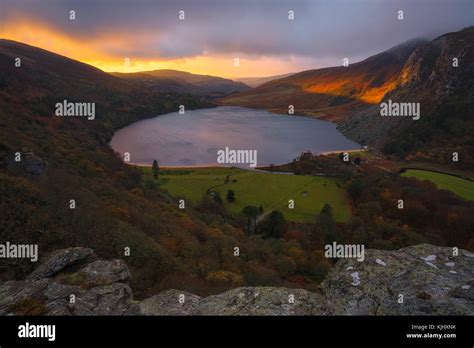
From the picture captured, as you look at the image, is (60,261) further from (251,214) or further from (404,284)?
(251,214)


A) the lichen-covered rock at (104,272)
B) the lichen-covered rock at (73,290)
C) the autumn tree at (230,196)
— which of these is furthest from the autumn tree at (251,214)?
the lichen-covered rock at (73,290)

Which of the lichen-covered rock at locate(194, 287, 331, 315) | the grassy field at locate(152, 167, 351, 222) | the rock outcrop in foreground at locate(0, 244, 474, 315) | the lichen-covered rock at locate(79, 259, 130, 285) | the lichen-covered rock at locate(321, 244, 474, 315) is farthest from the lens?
the grassy field at locate(152, 167, 351, 222)

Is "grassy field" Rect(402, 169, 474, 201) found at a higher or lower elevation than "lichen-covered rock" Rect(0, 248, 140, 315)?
lower

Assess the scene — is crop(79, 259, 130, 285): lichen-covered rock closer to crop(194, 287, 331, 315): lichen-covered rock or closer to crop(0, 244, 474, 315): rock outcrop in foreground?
crop(0, 244, 474, 315): rock outcrop in foreground

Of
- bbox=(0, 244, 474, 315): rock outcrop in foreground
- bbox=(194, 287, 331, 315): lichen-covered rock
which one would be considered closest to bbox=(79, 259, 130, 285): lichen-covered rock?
bbox=(0, 244, 474, 315): rock outcrop in foreground

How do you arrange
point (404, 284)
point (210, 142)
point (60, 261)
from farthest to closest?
point (210, 142), point (60, 261), point (404, 284)

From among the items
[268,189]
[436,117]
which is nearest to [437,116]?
[436,117]

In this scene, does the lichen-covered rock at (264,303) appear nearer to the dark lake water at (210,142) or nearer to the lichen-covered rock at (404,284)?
the lichen-covered rock at (404,284)
